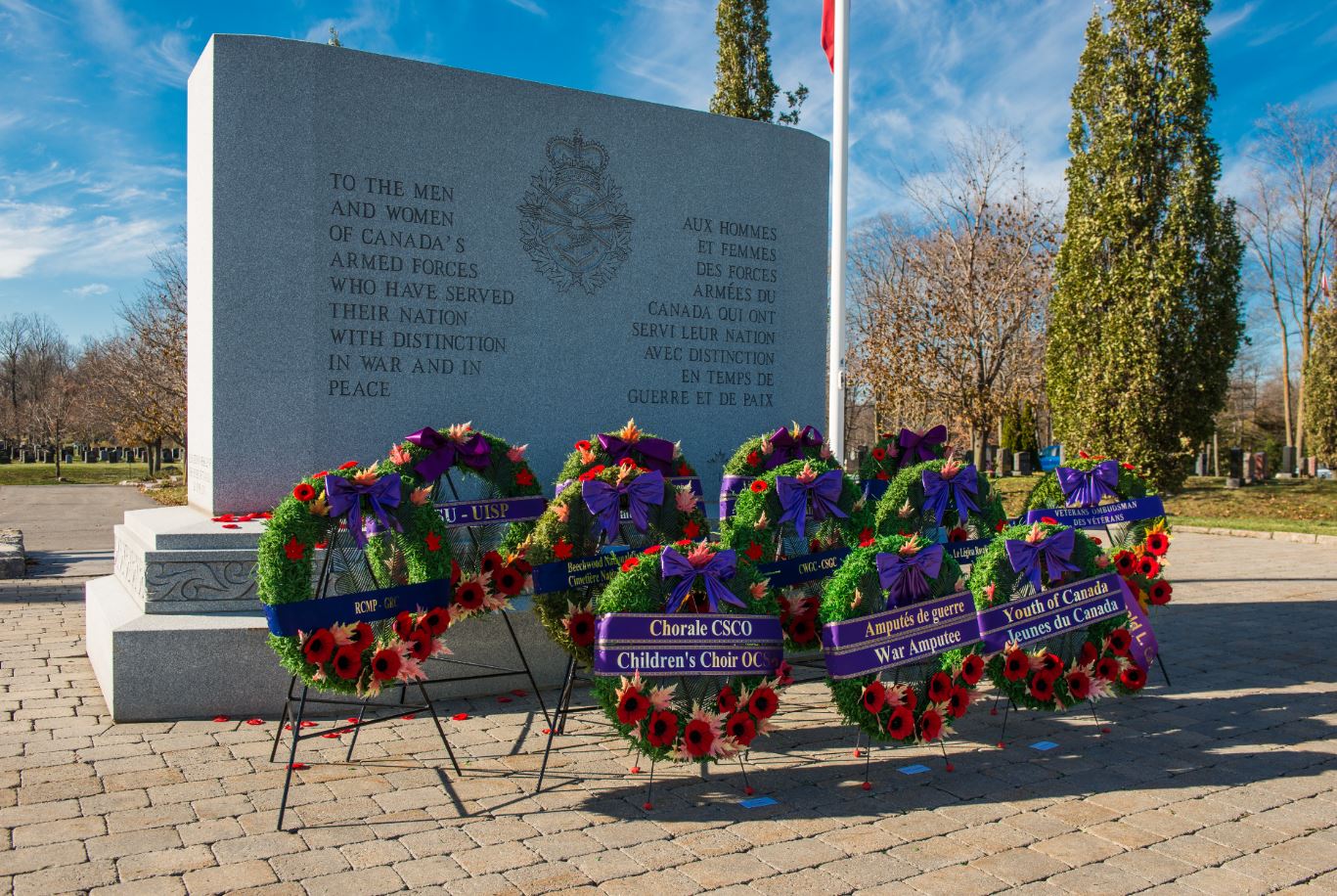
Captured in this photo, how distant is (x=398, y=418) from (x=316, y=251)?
1.29 m

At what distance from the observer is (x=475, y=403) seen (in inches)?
295

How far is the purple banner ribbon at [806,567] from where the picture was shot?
598cm

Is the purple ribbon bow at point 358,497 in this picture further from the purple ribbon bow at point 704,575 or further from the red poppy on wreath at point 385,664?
the purple ribbon bow at point 704,575

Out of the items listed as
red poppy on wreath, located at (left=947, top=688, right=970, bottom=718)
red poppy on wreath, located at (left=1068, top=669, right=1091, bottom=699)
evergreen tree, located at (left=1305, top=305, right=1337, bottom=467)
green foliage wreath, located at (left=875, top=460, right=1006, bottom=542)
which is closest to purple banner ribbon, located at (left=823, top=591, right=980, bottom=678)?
red poppy on wreath, located at (left=947, top=688, right=970, bottom=718)

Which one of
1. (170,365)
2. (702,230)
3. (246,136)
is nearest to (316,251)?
(246,136)

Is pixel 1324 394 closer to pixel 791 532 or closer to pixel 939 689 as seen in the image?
pixel 791 532

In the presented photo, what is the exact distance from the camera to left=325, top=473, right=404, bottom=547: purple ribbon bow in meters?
4.70

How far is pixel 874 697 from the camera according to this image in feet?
15.5

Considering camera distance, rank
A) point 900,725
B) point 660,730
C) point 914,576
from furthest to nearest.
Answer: point 914,576
point 900,725
point 660,730

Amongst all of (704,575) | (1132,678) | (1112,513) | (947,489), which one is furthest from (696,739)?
(1112,513)

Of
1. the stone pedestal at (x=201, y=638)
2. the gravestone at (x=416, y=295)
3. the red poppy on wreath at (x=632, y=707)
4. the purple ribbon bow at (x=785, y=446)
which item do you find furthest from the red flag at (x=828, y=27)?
the red poppy on wreath at (x=632, y=707)

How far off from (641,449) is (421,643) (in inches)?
85.2

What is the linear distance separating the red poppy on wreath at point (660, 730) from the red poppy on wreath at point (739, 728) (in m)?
0.27

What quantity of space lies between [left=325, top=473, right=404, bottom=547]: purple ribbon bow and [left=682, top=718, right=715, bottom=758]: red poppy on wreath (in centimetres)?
178
